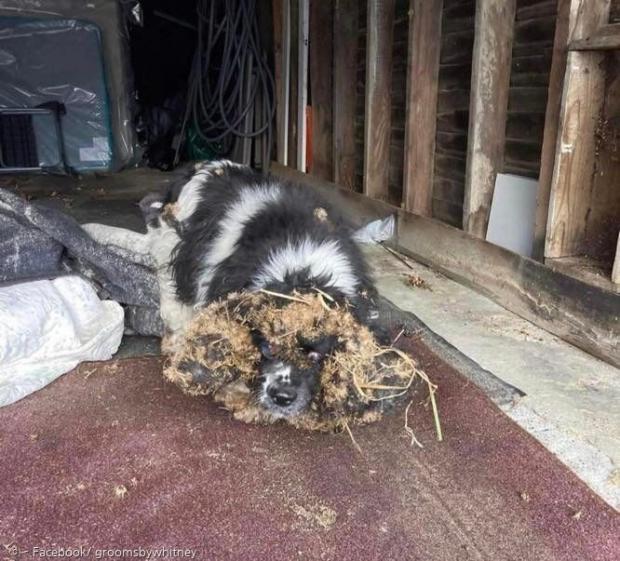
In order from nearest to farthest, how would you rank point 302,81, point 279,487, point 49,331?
point 279,487
point 49,331
point 302,81

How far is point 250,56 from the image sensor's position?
6.18 meters

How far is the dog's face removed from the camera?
2002 millimetres

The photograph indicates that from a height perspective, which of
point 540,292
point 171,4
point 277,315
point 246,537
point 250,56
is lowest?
point 246,537

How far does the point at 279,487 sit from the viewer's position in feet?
5.90

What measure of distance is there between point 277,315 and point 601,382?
1339 millimetres

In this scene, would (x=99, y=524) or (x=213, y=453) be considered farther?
(x=213, y=453)

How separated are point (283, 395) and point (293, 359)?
122 mm

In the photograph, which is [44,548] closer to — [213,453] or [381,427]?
[213,453]

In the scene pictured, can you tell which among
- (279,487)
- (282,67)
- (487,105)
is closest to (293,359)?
(279,487)

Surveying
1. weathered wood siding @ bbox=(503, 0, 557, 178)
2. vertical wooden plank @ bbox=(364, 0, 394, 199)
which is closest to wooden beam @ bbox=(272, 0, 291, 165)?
vertical wooden plank @ bbox=(364, 0, 394, 199)

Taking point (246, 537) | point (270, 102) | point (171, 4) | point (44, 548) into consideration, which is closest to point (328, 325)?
point (246, 537)

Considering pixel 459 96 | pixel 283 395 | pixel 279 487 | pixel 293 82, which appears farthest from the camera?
pixel 293 82

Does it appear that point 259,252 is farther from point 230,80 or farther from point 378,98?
point 230,80

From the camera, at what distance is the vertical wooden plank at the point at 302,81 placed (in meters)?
5.37
